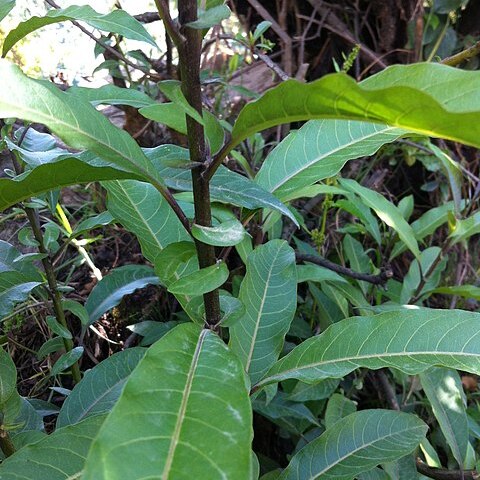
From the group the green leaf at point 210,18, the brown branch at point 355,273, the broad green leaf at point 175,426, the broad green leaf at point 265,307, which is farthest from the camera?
the brown branch at point 355,273

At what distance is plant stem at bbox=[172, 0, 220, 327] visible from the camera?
0.50 m

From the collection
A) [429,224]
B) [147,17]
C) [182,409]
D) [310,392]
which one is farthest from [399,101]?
[147,17]

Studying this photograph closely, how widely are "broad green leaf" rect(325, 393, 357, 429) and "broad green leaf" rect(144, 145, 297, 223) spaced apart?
575mm

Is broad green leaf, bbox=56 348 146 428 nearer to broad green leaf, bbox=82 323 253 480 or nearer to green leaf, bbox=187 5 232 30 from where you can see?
broad green leaf, bbox=82 323 253 480

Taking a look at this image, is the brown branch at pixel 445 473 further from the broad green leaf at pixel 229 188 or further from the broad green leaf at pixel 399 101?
the broad green leaf at pixel 399 101

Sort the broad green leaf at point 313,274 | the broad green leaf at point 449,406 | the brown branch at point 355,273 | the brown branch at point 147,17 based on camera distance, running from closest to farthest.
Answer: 1. the broad green leaf at point 449,406
2. the broad green leaf at point 313,274
3. the brown branch at point 355,273
4. the brown branch at point 147,17

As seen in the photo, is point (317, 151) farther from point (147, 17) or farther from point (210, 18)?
point (147, 17)

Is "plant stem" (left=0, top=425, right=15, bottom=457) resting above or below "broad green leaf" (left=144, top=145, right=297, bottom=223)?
below

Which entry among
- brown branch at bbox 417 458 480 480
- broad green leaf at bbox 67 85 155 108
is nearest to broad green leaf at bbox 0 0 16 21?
broad green leaf at bbox 67 85 155 108

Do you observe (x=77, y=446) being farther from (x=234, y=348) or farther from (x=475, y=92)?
(x=475, y=92)

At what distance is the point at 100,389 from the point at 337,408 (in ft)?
1.68

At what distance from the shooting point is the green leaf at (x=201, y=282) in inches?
21.5

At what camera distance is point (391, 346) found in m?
0.71

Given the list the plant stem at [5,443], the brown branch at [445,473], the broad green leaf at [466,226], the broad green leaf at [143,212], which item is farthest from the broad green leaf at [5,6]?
the brown branch at [445,473]
